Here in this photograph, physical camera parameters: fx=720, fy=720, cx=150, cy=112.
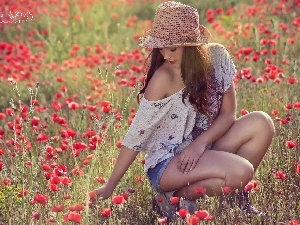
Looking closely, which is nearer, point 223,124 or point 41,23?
point 223,124

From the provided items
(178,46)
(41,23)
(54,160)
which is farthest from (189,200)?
(41,23)

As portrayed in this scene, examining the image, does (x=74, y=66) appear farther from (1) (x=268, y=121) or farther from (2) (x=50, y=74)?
(1) (x=268, y=121)

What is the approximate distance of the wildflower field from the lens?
3.36 m

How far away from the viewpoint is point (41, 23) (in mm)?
9547

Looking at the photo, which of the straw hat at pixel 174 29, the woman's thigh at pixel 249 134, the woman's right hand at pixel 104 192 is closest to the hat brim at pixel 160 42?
the straw hat at pixel 174 29

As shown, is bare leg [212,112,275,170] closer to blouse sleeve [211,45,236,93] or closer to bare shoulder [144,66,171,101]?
blouse sleeve [211,45,236,93]

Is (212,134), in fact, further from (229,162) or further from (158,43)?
(158,43)

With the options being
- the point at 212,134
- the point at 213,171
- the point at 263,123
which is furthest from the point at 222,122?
the point at 213,171

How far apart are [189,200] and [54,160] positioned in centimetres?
120

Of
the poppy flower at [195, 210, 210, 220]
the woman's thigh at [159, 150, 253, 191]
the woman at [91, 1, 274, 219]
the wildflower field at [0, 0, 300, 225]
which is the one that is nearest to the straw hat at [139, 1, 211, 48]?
the woman at [91, 1, 274, 219]

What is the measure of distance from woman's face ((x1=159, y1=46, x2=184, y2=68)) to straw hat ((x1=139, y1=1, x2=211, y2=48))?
56 mm

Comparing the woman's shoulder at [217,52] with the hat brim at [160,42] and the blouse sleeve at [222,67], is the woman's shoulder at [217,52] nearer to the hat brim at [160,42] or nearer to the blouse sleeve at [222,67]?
the blouse sleeve at [222,67]

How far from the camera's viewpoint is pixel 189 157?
351cm

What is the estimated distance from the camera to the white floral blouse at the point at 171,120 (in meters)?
3.61
